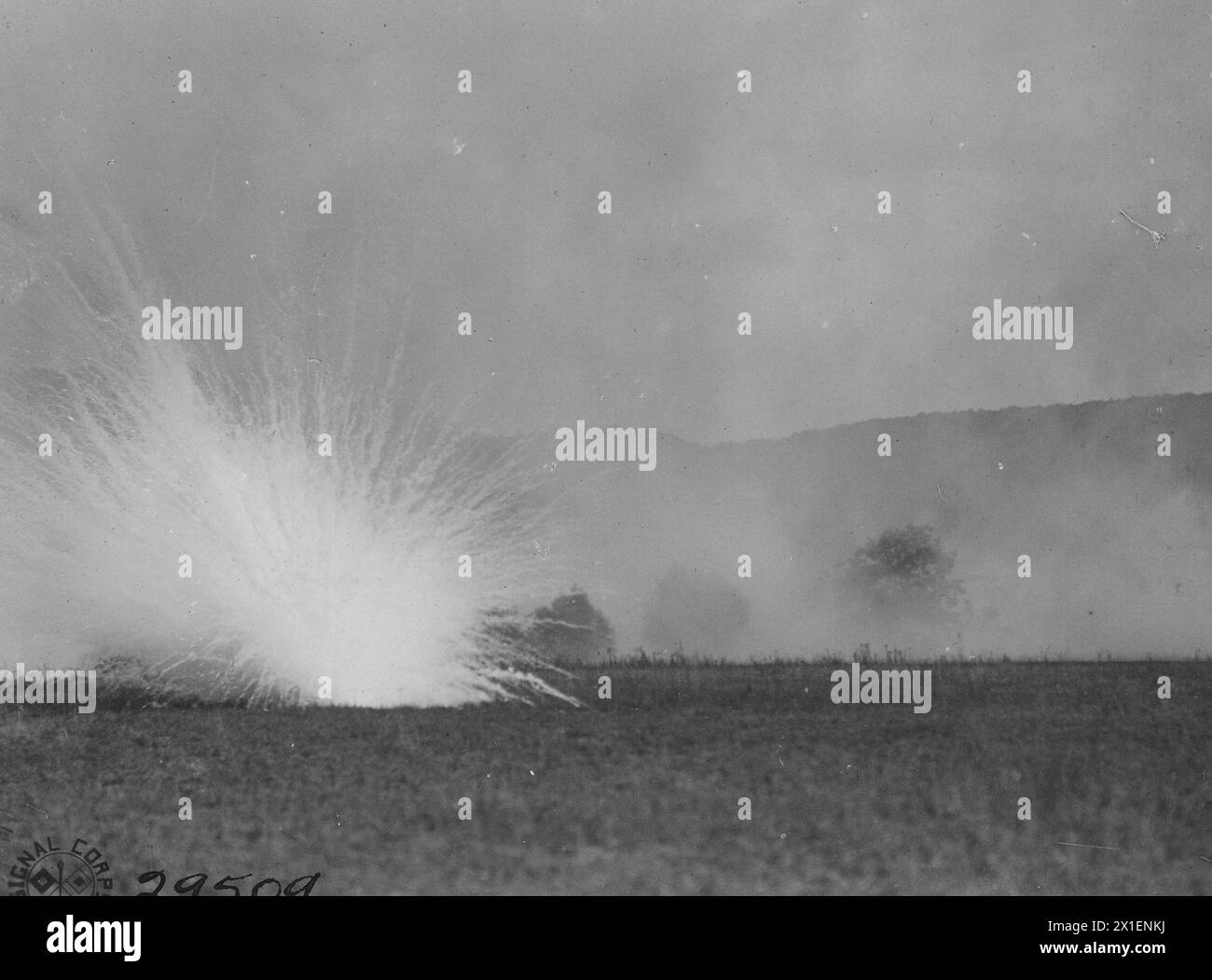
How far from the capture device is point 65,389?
17453mm

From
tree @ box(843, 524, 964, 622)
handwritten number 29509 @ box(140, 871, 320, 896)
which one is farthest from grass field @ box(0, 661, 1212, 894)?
tree @ box(843, 524, 964, 622)

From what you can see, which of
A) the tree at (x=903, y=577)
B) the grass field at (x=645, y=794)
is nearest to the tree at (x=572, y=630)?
the grass field at (x=645, y=794)

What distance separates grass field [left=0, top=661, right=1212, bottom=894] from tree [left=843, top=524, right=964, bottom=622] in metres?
2.87

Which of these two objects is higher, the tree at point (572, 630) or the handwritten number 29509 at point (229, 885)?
the tree at point (572, 630)

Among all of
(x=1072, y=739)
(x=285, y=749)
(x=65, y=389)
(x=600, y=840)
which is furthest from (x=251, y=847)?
(x=1072, y=739)

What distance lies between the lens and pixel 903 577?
2008cm

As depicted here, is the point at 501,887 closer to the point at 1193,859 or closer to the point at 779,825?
the point at 779,825

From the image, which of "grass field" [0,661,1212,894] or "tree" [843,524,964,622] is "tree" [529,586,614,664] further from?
"tree" [843,524,964,622]

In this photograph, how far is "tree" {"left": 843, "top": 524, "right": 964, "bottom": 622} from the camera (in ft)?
62.4

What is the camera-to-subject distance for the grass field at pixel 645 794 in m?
13.4

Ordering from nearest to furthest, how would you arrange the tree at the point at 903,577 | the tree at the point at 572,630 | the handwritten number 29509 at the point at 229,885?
the handwritten number 29509 at the point at 229,885 < the tree at the point at 572,630 < the tree at the point at 903,577

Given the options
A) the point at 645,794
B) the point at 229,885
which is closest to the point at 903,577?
the point at 645,794

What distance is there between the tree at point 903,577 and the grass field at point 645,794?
2.87 m

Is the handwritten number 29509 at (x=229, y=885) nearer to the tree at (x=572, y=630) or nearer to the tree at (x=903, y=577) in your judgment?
the tree at (x=572, y=630)
